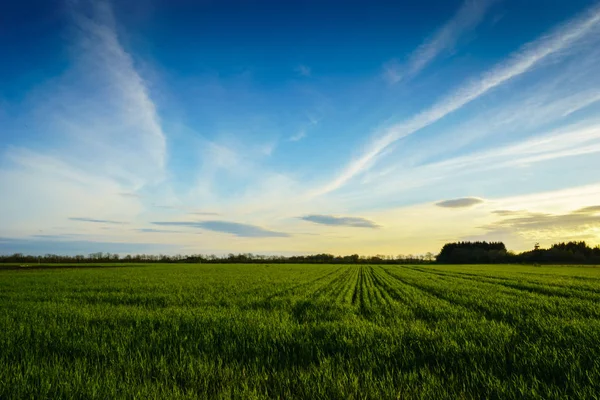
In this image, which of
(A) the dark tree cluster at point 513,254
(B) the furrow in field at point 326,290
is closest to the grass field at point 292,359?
(B) the furrow in field at point 326,290

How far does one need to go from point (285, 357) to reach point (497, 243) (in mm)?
203850

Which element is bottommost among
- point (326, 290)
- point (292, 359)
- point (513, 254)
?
point (326, 290)

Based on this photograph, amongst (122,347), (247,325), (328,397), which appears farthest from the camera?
(247,325)

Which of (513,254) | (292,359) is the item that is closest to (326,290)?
(292,359)

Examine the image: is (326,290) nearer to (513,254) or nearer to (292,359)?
(292,359)

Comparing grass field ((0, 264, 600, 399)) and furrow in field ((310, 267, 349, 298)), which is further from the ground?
grass field ((0, 264, 600, 399))

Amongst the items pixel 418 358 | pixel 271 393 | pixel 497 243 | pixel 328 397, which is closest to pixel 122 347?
pixel 271 393

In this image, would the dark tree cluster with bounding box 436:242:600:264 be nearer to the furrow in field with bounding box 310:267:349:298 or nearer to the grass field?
the furrow in field with bounding box 310:267:349:298

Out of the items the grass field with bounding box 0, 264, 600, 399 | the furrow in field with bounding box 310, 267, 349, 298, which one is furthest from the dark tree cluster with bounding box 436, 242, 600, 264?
the grass field with bounding box 0, 264, 600, 399

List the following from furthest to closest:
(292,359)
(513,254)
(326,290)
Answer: (513,254), (326,290), (292,359)

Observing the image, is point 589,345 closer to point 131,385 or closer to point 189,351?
point 189,351

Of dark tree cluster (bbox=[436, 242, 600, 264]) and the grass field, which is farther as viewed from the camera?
dark tree cluster (bbox=[436, 242, 600, 264])

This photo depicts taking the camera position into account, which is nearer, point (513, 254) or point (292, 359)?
point (292, 359)

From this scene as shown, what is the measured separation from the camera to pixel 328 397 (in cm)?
432
